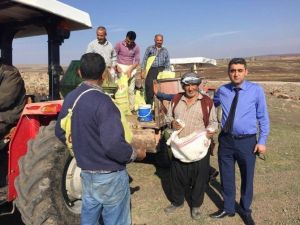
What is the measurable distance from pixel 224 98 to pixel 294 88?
18.4m

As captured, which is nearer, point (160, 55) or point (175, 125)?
point (175, 125)

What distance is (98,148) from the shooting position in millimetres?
2904

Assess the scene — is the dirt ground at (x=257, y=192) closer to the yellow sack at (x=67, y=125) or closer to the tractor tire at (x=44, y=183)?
the tractor tire at (x=44, y=183)

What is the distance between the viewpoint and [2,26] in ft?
15.9

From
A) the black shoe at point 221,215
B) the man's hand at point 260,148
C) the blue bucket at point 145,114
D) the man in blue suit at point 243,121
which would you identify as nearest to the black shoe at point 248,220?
the man in blue suit at point 243,121

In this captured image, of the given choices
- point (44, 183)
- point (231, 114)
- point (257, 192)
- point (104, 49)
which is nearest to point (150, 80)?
point (104, 49)

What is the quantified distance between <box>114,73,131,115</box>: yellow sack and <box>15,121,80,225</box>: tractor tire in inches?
130

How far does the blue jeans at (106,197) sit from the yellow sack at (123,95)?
13.3 ft

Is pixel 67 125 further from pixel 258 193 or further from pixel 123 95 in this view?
pixel 123 95

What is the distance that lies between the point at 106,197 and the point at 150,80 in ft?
17.4

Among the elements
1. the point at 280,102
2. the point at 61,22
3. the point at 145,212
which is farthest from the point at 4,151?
the point at 280,102

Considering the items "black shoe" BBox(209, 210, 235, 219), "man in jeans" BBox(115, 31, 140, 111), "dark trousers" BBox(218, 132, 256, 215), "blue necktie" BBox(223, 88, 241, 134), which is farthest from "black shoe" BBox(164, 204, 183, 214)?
"man in jeans" BBox(115, 31, 140, 111)

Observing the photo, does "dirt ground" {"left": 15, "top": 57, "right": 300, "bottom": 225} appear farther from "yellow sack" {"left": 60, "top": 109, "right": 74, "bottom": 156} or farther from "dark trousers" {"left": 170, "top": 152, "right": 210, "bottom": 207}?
"yellow sack" {"left": 60, "top": 109, "right": 74, "bottom": 156}

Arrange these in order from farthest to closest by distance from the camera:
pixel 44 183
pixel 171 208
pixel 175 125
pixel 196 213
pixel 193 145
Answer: pixel 171 208
pixel 196 213
pixel 175 125
pixel 193 145
pixel 44 183
